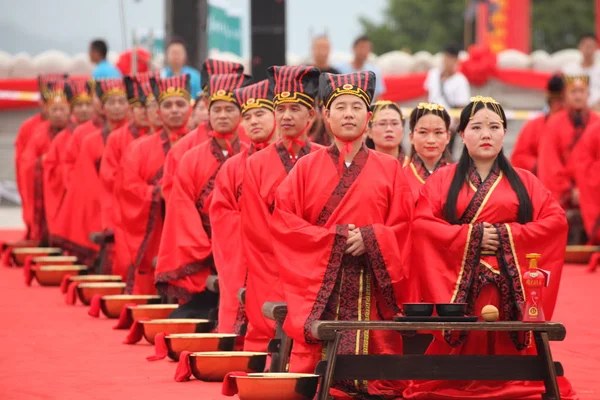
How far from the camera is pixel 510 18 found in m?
26.8

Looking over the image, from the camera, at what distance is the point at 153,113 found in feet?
35.6

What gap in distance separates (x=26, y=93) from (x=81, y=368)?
14.8 m

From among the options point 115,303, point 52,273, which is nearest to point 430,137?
point 115,303

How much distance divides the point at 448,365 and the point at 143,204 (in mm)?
4575

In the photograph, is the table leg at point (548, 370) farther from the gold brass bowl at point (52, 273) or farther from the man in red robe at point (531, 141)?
the man in red robe at point (531, 141)

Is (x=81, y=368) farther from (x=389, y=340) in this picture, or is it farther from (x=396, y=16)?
(x=396, y=16)

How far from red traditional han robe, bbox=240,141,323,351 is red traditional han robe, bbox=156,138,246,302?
1.60m

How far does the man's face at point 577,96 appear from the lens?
1313cm

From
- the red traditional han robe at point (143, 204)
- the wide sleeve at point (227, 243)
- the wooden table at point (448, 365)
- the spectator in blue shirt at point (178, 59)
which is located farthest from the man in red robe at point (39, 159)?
the wooden table at point (448, 365)

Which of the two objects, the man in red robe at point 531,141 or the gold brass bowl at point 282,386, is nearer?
the gold brass bowl at point 282,386

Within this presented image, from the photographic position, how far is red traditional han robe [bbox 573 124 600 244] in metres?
13.2

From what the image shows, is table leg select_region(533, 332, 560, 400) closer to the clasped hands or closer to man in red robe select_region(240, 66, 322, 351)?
the clasped hands

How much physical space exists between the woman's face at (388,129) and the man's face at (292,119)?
1.18 m

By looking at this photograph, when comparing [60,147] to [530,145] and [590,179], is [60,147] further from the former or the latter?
[590,179]
